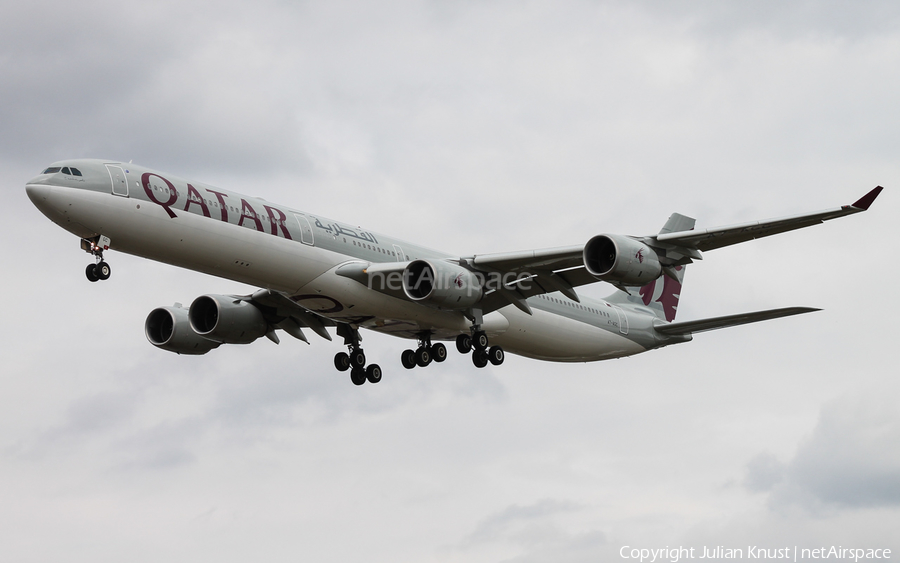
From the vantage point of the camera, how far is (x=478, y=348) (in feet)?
126

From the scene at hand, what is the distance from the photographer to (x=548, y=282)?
Result: 36.7 metres

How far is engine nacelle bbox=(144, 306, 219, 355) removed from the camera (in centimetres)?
4138

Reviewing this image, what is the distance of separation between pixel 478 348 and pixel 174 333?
485 inches

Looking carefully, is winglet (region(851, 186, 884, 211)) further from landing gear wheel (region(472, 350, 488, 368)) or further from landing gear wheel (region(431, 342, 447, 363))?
landing gear wheel (region(431, 342, 447, 363))

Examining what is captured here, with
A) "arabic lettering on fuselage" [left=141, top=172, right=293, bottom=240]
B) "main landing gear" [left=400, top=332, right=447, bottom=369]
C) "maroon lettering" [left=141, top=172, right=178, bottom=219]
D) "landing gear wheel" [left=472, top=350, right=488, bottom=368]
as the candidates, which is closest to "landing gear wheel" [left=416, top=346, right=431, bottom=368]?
"main landing gear" [left=400, top=332, right=447, bottom=369]

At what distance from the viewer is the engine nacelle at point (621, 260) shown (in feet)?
105

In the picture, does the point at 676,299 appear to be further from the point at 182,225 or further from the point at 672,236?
the point at 182,225

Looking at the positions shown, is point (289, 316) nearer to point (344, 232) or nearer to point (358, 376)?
point (358, 376)

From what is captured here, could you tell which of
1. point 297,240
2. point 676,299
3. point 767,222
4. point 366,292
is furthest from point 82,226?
point 676,299

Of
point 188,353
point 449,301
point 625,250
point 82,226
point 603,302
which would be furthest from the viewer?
point 603,302

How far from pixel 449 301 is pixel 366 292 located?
9.24 feet

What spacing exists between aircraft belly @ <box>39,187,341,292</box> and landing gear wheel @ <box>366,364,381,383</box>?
790 centimetres

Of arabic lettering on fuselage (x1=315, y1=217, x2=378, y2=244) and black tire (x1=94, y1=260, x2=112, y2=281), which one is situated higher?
arabic lettering on fuselage (x1=315, y1=217, x2=378, y2=244)

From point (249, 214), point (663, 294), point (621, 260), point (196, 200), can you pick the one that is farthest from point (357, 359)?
point (663, 294)
